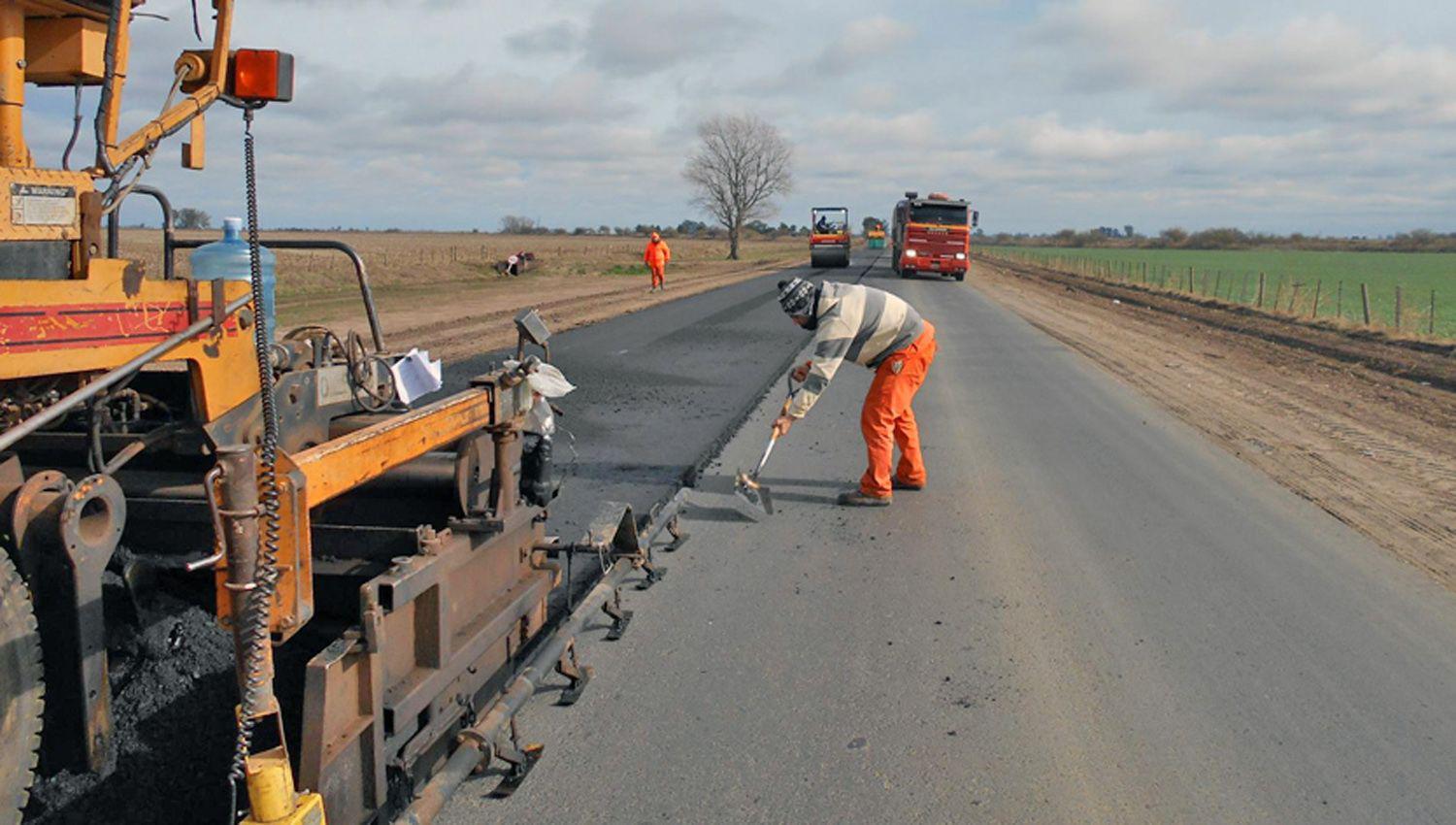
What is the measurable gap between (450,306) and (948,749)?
20.4 meters

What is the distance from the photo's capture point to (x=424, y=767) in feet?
11.1

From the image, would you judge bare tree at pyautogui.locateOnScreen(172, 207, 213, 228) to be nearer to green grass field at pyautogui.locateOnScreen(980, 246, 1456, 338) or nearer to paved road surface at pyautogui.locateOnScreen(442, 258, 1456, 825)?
paved road surface at pyautogui.locateOnScreen(442, 258, 1456, 825)

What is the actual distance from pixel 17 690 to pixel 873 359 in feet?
18.9

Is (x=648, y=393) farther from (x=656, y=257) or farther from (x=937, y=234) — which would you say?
(x=937, y=234)

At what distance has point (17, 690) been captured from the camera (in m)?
2.58

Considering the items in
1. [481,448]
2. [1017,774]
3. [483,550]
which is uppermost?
[481,448]

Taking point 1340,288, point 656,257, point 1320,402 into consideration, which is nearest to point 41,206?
point 1320,402

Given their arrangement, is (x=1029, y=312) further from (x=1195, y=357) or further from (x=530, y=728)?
(x=530, y=728)

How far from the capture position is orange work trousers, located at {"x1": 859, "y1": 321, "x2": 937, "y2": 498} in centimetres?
725

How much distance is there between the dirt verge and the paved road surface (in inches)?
23.2

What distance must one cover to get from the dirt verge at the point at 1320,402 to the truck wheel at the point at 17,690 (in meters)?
6.21

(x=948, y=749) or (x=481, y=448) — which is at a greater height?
(x=481, y=448)

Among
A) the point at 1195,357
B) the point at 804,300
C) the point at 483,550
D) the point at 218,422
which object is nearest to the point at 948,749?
the point at 483,550

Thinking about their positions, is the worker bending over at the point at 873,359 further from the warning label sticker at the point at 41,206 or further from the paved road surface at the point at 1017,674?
the warning label sticker at the point at 41,206
